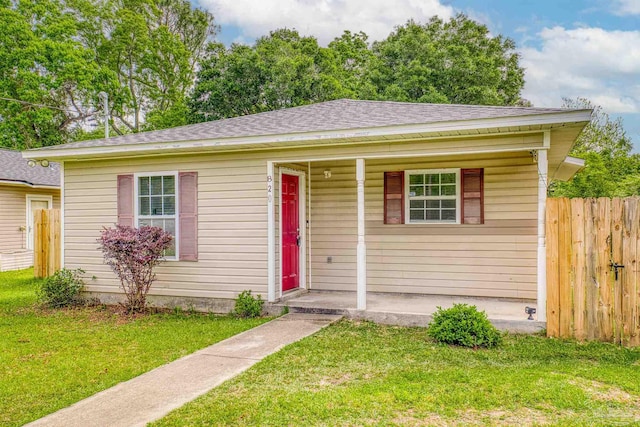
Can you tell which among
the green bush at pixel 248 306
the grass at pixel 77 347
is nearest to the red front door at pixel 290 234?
the green bush at pixel 248 306

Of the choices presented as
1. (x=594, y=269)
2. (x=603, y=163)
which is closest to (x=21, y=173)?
(x=594, y=269)

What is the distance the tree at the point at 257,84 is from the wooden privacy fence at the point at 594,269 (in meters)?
15.9

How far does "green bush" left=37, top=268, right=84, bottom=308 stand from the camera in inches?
309

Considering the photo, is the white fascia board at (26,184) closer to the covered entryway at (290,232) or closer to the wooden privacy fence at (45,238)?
the wooden privacy fence at (45,238)

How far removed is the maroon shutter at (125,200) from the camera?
25.6ft

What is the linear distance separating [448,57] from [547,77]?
7007mm

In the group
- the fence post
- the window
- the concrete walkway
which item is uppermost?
the window

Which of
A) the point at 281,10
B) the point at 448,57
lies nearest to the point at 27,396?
the point at 448,57

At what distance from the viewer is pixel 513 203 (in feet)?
23.2

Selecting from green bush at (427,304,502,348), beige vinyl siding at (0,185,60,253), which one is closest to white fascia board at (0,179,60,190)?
beige vinyl siding at (0,185,60,253)

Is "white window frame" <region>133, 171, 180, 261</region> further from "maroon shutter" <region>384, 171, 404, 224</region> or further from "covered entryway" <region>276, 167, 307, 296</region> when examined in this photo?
"maroon shutter" <region>384, 171, 404, 224</region>

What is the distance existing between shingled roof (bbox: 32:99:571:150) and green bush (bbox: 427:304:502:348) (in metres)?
2.30

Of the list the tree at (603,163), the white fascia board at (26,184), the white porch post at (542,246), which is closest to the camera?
the white porch post at (542,246)

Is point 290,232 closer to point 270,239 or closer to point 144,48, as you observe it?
point 270,239
